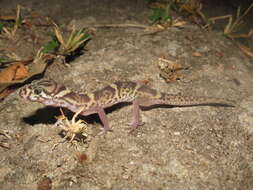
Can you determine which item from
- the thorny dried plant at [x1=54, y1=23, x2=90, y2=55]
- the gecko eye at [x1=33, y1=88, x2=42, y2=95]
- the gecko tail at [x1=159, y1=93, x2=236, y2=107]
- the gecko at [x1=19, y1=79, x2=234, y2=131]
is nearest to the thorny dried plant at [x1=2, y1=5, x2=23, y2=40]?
the thorny dried plant at [x1=54, y1=23, x2=90, y2=55]

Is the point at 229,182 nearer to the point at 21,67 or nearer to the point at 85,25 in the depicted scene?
the point at 21,67

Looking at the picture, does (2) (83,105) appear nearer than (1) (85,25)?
Yes

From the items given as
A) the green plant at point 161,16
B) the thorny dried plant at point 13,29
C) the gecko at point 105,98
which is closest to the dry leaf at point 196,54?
the green plant at point 161,16

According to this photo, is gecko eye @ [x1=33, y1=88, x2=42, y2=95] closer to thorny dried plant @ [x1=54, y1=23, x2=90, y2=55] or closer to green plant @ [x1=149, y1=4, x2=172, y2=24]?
thorny dried plant @ [x1=54, y1=23, x2=90, y2=55]

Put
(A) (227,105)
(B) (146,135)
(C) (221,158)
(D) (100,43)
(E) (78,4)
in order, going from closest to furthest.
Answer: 1. (C) (221,158)
2. (B) (146,135)
3. (A) (227,105)
4. (D) (100,43)
5. (E) (78,4)

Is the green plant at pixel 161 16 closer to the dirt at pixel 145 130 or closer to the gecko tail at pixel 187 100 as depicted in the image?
the dirt at pixel 145 130

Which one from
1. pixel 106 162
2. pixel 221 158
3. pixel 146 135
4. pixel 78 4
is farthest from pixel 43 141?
pixel 78 4
